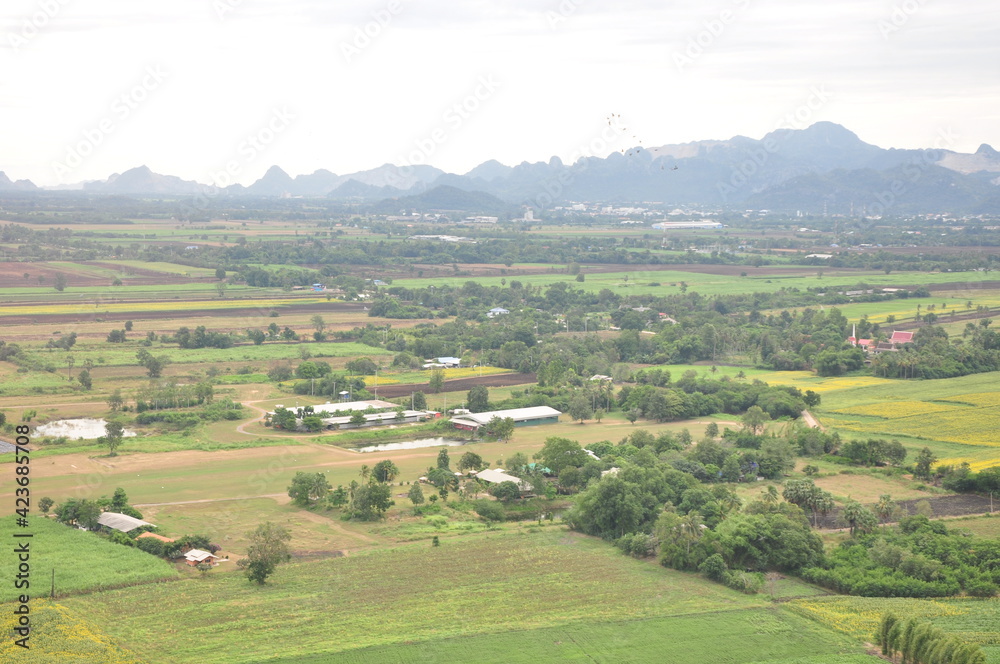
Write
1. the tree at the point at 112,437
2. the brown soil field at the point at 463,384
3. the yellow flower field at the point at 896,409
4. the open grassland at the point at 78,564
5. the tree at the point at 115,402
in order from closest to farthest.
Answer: the open grassland at the point at 78,564 → the tree at the point at 112,437 → the tree at the point at 115,402 → the yellow flower field at the point at 896,409 → the brown soil field at the point at 463,384

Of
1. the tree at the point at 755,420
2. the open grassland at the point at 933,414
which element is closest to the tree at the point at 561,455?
the tree at the point at 755,420

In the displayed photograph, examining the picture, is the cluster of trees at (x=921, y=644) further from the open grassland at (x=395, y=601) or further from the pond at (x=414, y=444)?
the pond at (x=414, y=444)

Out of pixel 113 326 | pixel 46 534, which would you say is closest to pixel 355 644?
pixel 46 534

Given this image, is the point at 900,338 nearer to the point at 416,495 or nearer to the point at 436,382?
the point at 436,382

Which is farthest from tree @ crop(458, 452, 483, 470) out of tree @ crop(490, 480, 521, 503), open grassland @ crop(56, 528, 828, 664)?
open grassland @ crop(56, 528, 828, 664)

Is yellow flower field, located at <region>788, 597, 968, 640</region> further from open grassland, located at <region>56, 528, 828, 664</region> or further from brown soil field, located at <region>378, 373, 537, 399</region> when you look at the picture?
brown soil field, located at <region>378, 373, 537, 399</region>
